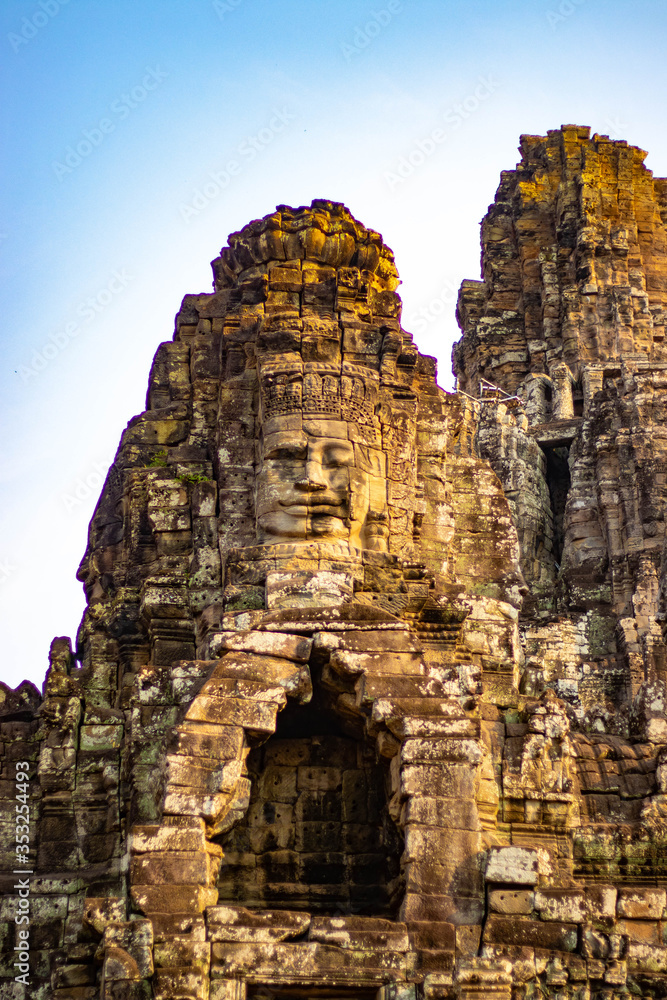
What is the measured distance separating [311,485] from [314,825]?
4.25 metres

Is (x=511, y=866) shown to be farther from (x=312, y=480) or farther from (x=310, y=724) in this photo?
(x=312, y=480)

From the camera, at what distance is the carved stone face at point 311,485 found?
65.3ft

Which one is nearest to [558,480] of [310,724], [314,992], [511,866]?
[310,724]

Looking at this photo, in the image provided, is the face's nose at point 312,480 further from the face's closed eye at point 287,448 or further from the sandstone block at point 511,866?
the sandstone block at point 511,866

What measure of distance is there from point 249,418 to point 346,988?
27.9ft

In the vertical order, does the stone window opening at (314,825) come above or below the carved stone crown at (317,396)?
below

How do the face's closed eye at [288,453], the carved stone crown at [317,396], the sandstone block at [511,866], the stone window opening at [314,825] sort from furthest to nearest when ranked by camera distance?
the carved stone crown at [317,396]
the face's closed eye at [288,453]
the stone window opening at [314,825]
the sandstone block at [511,866]

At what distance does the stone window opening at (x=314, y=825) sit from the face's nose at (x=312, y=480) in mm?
2738

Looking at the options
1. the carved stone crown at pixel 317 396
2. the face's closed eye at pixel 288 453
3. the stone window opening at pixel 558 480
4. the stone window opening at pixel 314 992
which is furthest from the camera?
the stone window opening at pixel 558 480

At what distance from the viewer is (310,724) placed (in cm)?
1948

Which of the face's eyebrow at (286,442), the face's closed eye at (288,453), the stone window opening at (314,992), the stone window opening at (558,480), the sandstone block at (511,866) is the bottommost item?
the stone window opening at (314,992)

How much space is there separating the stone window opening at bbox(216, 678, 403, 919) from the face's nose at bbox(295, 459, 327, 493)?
274 cm

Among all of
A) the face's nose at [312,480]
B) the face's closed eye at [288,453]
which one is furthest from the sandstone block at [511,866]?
the face's closed eye at [288,453]

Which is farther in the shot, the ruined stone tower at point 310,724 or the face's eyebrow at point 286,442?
the face's eyebrow at point 286,442
